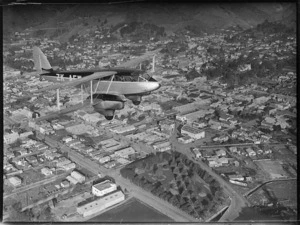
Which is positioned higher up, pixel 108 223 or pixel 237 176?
pixel 237 176

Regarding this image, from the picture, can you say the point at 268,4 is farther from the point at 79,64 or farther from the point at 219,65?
the point at 79,64

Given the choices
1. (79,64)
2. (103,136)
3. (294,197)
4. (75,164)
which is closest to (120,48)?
(79,64)

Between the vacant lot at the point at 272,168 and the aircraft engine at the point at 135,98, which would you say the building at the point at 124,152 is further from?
the vacant lot at the point at 272,168

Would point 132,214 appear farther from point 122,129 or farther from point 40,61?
point 40,61

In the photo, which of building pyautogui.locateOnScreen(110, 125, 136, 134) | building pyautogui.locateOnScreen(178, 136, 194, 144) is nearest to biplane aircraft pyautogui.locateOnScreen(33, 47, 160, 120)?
building pyautogui.locateOnScreen(110, 125, 136, 134)

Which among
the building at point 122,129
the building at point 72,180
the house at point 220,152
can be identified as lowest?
the building at point 72,180

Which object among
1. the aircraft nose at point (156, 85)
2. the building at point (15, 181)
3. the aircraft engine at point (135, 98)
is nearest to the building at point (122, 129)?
the aircraft engine at point (135, 98)
